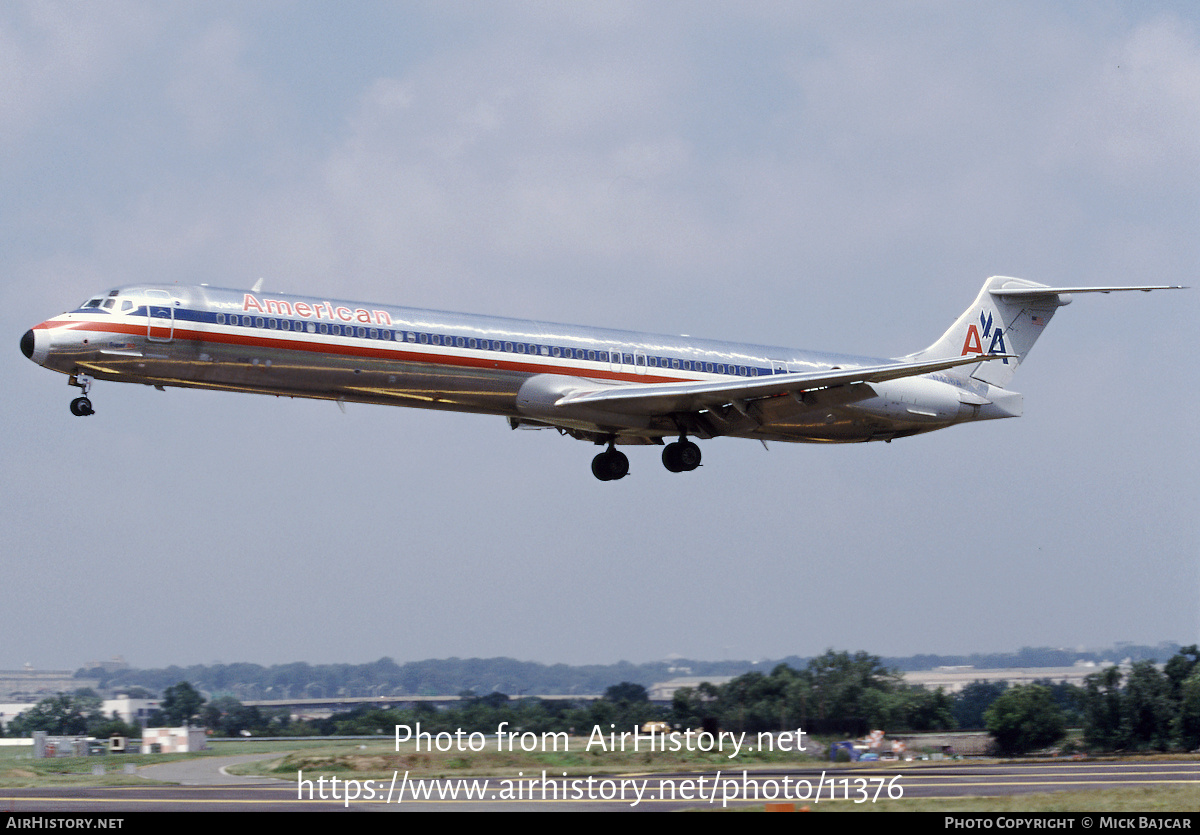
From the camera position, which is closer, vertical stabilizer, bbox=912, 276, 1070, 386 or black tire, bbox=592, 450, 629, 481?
black tire, bbox=592, 450, 629, 481

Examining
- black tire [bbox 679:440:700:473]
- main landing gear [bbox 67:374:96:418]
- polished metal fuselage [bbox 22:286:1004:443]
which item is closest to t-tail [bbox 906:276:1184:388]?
polished metal fuselage [bbox 22:286:1004:443]

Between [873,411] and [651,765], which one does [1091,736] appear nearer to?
[873,411]

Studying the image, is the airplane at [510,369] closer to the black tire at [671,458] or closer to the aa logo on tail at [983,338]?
the black tire at [671,458]

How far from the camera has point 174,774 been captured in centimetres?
2330

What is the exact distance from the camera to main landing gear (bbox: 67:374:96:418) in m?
24.3

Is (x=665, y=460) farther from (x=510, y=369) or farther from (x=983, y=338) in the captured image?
(x=983, y=338)

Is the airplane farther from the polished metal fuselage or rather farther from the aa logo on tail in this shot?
the aa logo on tail

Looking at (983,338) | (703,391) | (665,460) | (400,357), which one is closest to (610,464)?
(665,460)

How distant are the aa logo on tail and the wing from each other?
313 inches

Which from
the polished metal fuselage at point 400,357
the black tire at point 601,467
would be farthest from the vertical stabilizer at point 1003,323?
the black tire at point 601,467

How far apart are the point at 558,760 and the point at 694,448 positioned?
31.4 ft

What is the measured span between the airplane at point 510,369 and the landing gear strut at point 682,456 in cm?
4
